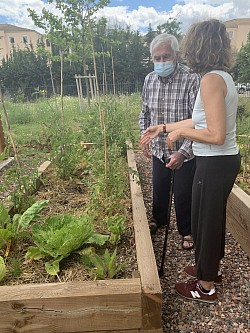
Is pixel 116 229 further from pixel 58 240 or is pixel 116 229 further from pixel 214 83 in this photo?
pixel 214 83

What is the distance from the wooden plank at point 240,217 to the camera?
2.47 meters

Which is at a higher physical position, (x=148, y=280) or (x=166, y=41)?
(x=166, y=41)

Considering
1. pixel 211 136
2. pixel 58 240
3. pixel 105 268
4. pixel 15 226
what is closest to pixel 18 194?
pixel 15 226

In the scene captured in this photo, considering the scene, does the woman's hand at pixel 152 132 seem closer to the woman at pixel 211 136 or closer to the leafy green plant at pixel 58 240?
the woman at pixel 211 136

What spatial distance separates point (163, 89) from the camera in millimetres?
2473

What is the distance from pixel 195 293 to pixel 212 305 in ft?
0.42

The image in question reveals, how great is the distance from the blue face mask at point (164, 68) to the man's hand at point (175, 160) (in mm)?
652

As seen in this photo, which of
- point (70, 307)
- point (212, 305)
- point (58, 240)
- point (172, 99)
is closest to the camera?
point (70, 307)

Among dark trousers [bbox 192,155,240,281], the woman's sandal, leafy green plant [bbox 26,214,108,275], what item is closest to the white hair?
dark trousers [bbox 192,155,240,281]

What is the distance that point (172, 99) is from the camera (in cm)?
243

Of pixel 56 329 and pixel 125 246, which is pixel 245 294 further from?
pixel 56 329

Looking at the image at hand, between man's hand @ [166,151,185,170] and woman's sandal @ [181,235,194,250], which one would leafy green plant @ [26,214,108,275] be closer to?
man's hand @ [166,151,185,170]

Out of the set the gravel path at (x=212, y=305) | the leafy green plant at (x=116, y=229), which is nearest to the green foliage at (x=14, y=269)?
the leafy green plant at (x=116, y=229)

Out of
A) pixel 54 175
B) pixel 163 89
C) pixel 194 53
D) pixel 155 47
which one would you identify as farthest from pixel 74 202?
pixel 194 53
